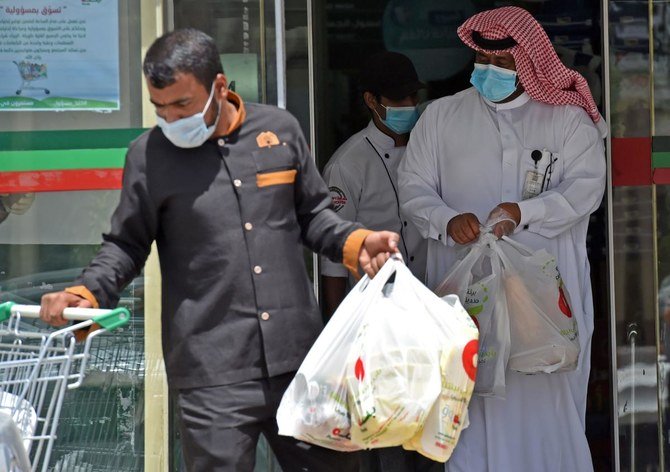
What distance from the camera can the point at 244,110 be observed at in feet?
12.9

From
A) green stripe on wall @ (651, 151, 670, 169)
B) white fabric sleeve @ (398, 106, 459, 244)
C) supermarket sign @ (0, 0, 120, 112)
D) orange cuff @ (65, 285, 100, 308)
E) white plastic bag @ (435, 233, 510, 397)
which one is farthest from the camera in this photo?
green stripe on wall @ (651, 151, 670, 169)

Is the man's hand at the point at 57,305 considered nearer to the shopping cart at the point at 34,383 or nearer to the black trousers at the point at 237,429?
the shopping cart at the point at 34,383

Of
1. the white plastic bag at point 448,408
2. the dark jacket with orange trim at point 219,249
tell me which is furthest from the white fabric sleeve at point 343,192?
the white plastic bag at point 448,408

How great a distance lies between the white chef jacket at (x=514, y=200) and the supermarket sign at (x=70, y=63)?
1250 millimetres

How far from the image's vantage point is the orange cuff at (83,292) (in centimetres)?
367

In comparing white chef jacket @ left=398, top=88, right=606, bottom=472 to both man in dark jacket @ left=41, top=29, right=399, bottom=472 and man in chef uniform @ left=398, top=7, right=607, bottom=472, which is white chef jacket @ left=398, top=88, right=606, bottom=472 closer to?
man in chef uniform @ left=398, top=7, right=607, bottom=472

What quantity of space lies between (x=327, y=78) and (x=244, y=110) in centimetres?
299

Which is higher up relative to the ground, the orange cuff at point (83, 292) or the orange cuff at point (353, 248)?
the orange cuff at point (353, 248)

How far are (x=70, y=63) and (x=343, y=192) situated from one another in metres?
1.25

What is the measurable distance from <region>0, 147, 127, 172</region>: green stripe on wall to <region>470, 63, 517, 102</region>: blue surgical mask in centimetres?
145

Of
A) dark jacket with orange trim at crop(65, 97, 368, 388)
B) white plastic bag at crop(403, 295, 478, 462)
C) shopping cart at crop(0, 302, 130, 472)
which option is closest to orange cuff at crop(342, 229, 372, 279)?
dark jacket with orange trim at crop(65, 97, 368, 388)

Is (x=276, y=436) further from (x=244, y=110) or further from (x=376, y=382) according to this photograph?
(x=244, y=110)

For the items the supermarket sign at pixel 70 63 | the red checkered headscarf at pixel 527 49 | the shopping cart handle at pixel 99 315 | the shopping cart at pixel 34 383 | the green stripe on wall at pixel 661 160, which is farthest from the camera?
the green stripe on wall at pixel 661 160

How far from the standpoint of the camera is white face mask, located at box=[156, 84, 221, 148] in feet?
12.2
